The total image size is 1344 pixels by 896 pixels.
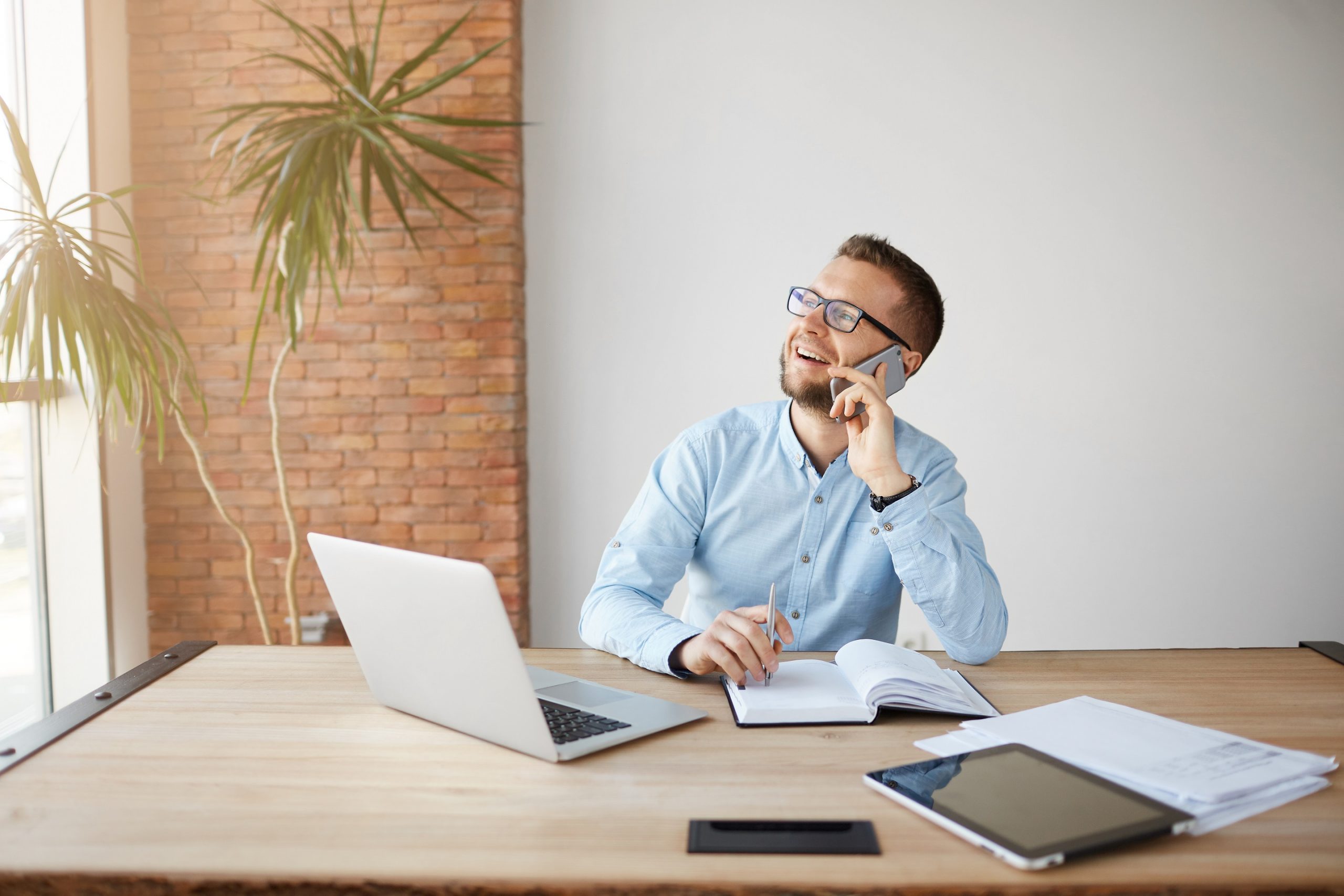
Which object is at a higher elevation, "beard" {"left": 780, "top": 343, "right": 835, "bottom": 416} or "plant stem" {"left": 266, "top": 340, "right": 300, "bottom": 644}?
"beard" {"left": 780, "top": 343, "right": 835, "bottom": 416}

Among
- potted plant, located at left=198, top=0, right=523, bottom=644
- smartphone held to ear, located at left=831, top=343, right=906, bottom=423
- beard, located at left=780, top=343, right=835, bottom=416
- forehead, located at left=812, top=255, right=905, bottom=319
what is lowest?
beard, located at left=780, top=343, right=835, bottom=416

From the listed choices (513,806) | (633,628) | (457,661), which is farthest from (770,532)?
(513,806)

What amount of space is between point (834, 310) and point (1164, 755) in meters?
1.17

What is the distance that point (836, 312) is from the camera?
6.71ft

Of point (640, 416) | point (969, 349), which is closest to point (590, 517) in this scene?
point (640, 416)

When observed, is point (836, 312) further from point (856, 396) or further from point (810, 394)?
point (856, 396)

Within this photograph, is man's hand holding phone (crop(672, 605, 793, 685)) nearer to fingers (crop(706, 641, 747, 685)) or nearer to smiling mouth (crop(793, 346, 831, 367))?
fingers (crop(706, 641, 747, 685))

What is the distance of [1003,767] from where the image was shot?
1.08 meters

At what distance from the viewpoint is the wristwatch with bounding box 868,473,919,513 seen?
5.44 ft

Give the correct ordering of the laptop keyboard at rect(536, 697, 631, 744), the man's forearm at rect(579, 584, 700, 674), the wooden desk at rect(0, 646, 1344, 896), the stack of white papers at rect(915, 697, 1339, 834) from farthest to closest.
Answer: the man's forearm at rect(579, 584, 700, 674) < the laptop keyboard at rect(536, 697, 631, 744) < the stack of white papers at rect(915, 697, 1339, 834) < the wooden desk at rect(0, 646, 1344, 896)

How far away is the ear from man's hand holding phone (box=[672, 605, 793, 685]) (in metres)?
0.87

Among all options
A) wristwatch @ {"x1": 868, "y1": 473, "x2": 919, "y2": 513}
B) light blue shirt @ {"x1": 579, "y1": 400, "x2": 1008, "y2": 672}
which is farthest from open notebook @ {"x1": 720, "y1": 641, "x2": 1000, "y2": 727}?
light blue shirt @ {"x1": 579, "y1": 400, "x2": 1008, "y2": 672}

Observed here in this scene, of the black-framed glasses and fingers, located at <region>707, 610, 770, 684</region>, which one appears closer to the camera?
fingers, located at <region>707, 610, 770, 684</region>

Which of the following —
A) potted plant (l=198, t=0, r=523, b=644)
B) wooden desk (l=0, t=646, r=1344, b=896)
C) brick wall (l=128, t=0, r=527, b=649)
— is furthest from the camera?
brick wall (l=128, t=0, r=527, b=649)
